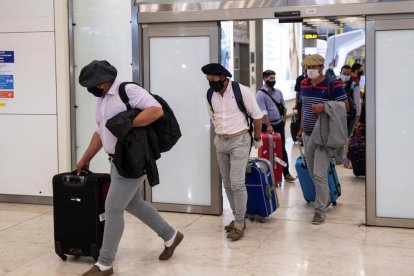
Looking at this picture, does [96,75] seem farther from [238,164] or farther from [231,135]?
[238,164]

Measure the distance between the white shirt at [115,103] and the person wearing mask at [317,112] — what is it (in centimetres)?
203

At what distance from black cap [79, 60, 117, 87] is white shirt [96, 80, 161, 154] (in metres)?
0.09

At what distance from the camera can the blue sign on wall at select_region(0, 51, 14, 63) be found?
24.3 feet

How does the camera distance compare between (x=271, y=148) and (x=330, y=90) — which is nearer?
(x=330, y=90)

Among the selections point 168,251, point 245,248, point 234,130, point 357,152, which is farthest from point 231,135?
point 357,152

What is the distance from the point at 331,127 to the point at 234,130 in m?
1.01

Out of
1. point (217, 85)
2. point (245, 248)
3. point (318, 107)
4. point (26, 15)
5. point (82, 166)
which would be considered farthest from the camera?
point (26, 15)

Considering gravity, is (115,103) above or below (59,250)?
above

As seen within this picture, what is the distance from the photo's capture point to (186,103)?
270 inches

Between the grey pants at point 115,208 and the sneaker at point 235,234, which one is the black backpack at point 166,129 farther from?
the sneaker at point 235,234

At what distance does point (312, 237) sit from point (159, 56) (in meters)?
2.60

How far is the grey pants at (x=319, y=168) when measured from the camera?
6262 mm

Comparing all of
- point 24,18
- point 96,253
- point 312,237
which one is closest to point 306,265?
point 312,237

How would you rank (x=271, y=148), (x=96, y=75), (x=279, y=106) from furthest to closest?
(x=279, y=106), (x=271, y=148), (x=96, y=75)
